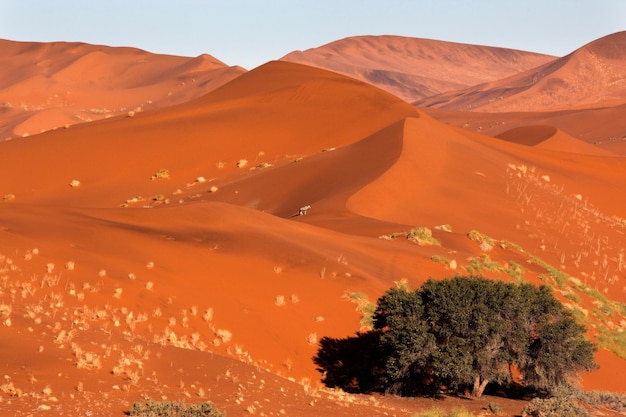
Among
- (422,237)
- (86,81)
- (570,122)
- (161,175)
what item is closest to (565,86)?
(570,122)

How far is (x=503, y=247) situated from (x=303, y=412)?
17164mm

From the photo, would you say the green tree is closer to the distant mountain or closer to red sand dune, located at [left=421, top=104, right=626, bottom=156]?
red sand dune, located at [left=421, top=104, right=626, bottom=156]

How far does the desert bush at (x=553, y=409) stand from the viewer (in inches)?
529

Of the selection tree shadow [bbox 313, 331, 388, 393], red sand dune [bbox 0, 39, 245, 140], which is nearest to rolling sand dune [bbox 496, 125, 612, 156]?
red sand dune [bbox 0, 39, 245, 140]

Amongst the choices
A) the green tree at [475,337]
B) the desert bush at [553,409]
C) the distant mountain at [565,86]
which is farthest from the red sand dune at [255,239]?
the distant mountain at [565,86]

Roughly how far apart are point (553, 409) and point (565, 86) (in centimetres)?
13325

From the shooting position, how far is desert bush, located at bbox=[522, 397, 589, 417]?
44.1ft

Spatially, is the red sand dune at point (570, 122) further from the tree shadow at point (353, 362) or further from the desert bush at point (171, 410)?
the desert bush at point (171, 410)

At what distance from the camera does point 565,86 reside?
14012 centimetres

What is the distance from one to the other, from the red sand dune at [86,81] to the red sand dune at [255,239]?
1718 inches

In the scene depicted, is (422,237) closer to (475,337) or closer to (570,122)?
(475,337)

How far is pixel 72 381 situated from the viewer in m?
11.0

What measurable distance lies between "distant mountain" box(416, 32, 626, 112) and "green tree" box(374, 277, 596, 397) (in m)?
117

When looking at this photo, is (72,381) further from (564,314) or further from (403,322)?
(564,314)
